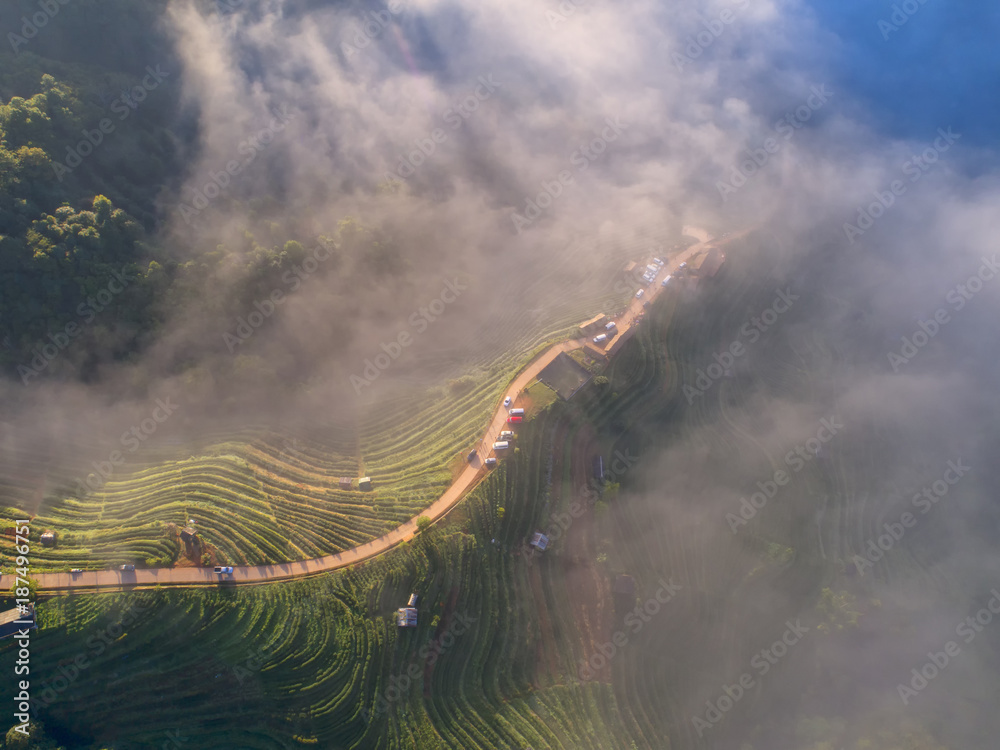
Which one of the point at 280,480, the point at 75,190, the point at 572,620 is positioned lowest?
the point at 572,620

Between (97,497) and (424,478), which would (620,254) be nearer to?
(424,478)

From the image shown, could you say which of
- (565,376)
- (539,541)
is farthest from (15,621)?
(565,376)

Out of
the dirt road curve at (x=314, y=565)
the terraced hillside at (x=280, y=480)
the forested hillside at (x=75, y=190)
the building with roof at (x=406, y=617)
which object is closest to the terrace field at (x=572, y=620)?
the building with roof at (x=406, y=617)

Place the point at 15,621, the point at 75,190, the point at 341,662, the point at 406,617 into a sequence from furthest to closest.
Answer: the point at 75,190 → the point at 406,617 → the point at 341,662 → the point at 15,621

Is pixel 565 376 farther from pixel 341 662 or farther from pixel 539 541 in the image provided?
pixel 341 662

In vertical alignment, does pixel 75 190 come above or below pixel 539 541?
above

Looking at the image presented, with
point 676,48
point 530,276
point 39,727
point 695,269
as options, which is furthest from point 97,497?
point 676,48

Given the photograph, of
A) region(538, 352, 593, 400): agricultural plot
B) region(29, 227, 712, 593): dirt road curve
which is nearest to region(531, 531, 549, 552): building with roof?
region(29, 227, 712, 593): dirt road curve

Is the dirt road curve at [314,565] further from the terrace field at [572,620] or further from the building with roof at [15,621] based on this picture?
the building with roof at [15,621]

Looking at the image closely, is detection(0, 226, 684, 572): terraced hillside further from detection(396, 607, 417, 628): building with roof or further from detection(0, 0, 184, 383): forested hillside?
detection(0, 0, 184, 383): forested hillside
